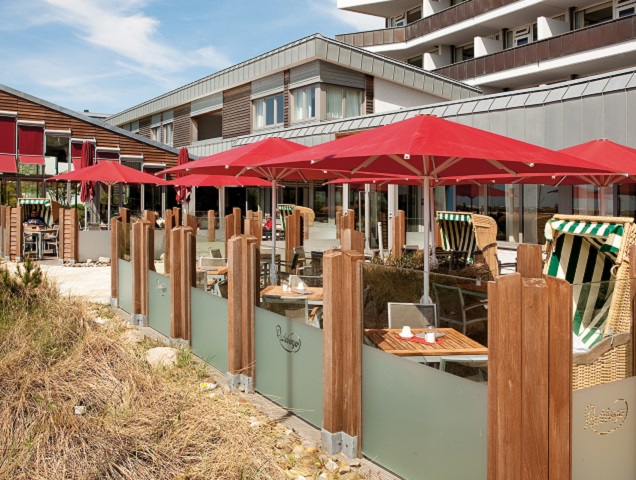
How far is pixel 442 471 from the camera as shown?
11.7 ft

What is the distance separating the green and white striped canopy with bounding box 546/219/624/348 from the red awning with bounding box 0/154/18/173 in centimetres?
2045

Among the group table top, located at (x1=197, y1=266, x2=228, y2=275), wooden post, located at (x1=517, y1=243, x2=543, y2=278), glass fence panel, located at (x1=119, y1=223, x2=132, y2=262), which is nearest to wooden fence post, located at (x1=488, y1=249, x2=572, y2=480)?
wooden post, located at (x1=517, y1=243, x2=543, y2=278)

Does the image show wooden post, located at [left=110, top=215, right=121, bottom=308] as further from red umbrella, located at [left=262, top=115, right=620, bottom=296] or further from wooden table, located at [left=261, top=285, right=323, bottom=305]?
wooden table, located at [left=261, top=285, right=323, bottom=305]

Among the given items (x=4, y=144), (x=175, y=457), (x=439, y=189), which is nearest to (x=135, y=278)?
(x=175, y=457)

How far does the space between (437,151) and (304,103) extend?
69.3 feet

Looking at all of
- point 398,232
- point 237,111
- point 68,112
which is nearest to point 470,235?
point 398,232

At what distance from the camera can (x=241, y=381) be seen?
586 centimetres

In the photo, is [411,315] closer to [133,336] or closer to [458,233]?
[133,336]

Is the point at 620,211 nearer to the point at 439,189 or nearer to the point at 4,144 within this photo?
the point at 439,189

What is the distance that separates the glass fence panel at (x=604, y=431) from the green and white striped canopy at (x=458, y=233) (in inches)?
273

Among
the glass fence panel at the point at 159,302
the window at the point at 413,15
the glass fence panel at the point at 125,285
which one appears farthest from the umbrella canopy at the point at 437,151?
the window at the point at 413,15

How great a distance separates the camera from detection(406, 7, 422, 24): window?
41.1 m

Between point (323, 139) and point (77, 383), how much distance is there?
14.9m

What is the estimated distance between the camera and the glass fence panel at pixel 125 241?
9.55m
